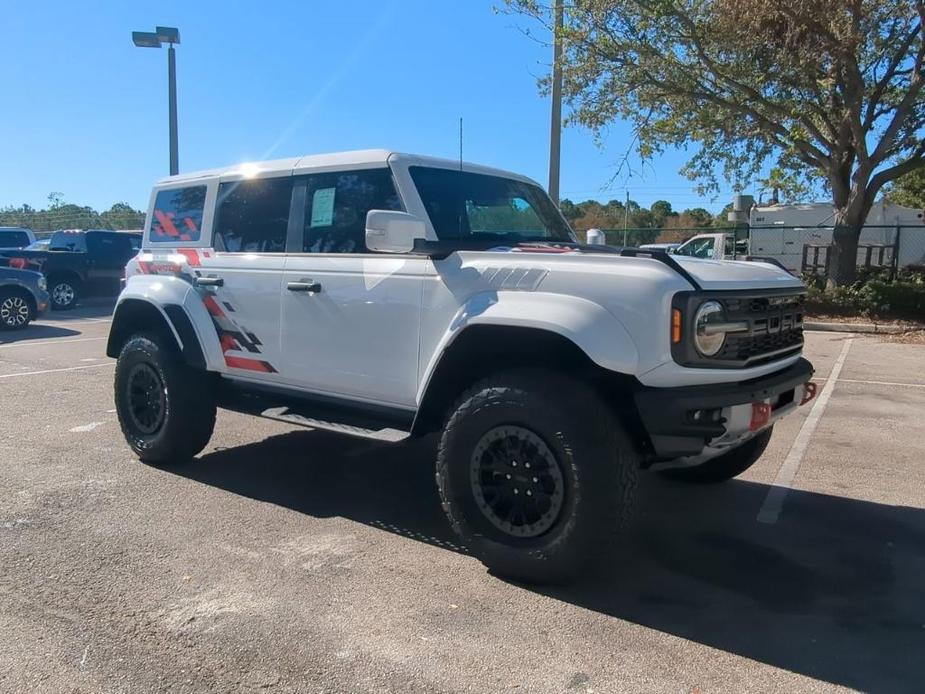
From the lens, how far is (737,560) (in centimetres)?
404

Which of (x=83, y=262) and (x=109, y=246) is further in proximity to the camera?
(x=109, y=246)

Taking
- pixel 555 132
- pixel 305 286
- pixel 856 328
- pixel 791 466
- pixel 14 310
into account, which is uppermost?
pixel 555 132

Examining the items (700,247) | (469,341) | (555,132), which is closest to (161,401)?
(469,341)

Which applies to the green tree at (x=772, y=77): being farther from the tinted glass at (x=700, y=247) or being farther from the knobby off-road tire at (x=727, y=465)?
the knobby off-road tire at (x=727, y=465)

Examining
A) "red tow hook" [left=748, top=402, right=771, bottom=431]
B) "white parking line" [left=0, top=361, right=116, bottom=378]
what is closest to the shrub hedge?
"white parking line" [left=0, top=361, right=116, bottom=378]

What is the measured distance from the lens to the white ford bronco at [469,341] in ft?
11.2

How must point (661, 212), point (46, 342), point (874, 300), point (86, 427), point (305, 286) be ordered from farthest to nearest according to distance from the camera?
point (661, 212) < point (874, 300) < point (46, 342) < point (86, 427) < point (305, 286)

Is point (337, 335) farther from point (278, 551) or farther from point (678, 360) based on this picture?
point (678, 360)

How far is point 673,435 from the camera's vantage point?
3379 millimetres

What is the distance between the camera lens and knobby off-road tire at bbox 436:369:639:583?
341 cm

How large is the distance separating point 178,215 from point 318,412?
2137mm

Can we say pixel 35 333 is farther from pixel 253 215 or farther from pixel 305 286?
pixel 305 286

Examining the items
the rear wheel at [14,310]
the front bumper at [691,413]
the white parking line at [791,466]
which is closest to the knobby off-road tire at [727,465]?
the white parking line at [791,466]

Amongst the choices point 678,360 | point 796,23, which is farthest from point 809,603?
point 796,23
